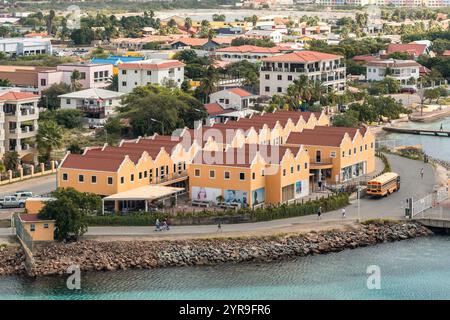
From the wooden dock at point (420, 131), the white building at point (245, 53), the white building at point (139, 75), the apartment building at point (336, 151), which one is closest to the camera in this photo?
the apartment building at point (336, 151)

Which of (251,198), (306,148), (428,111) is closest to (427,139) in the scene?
(428,111)

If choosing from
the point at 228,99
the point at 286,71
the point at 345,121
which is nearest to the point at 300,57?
the point at 286,71

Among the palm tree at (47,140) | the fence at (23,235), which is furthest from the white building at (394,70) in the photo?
the fence at (23,235)

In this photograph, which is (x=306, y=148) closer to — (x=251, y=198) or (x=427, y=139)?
(x=251, y=198)

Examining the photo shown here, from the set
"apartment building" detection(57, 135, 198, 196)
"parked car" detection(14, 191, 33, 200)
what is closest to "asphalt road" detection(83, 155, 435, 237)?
"apartment building" detection(57, 135, 198, 196)

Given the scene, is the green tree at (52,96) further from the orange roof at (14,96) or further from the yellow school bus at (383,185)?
the yellow school bus at (383,185)
